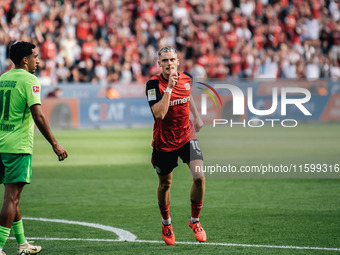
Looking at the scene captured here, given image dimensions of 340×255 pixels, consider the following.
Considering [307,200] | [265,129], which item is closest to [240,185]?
[307,200]

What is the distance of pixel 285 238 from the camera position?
7652mm

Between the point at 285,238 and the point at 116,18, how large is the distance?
2330cm

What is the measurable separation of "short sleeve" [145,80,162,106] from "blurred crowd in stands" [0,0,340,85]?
19.2 metres

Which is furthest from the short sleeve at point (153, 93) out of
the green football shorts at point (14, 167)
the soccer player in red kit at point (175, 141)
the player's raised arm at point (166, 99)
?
the green football shorts at point (14, 167)

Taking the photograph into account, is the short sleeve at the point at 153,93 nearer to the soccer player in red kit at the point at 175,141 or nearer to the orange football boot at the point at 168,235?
the soccer player in red kit at the point at 175,141

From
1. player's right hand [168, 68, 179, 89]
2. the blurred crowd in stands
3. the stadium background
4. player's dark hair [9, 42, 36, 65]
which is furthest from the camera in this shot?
the blurred crowd in stands

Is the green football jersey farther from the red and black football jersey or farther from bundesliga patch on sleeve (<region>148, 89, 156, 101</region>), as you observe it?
the red and black football jersey

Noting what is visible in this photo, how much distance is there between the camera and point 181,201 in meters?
10.6

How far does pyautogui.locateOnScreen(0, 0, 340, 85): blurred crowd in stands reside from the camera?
27.5 m

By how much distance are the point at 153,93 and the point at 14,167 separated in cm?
177

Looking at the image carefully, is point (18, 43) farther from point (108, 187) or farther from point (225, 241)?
point (108, 187)

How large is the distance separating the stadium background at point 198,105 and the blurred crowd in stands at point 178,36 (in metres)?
0.06

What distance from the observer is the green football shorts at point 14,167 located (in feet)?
20.8

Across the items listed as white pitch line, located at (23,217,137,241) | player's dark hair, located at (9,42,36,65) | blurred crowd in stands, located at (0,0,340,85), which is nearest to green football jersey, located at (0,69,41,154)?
player's dark hair, located at (9,42,36,65)
